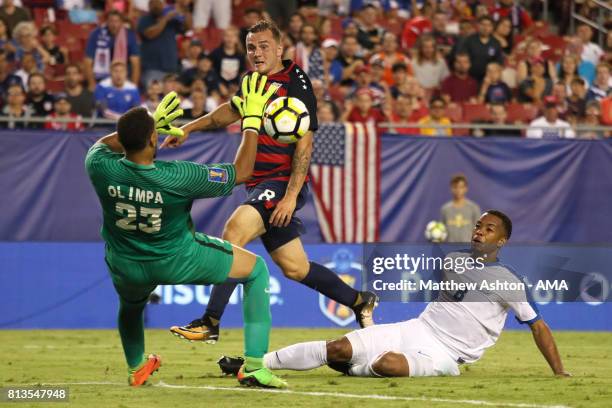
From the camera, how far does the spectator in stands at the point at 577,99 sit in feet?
61.6

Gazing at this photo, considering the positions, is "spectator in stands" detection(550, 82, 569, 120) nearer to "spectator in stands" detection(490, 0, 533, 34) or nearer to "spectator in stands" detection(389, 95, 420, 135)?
"spectator in stands" detection(389, 95, 420, 135)

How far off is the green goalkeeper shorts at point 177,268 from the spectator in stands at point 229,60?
32.6ft

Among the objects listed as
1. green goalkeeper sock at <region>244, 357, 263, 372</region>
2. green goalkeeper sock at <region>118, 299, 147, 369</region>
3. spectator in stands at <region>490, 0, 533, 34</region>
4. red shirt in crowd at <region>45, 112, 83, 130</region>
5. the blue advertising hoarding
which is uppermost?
spectator in stands at <region>490, 0, 533, 34</region>

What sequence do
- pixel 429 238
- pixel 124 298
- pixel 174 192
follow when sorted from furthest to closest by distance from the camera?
pixel 429 238, pixel 124 298, pixel 174 192

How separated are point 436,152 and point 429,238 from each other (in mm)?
1178

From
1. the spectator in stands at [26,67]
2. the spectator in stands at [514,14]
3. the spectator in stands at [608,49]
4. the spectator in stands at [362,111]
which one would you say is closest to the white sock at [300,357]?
the spectator in stands at [362,111]

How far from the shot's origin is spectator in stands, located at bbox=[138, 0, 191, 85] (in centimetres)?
1886

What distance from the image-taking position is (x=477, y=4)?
22125mm

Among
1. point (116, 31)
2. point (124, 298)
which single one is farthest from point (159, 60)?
point (124, 298)

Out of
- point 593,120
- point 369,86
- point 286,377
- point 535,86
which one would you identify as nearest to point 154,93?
point 369,86

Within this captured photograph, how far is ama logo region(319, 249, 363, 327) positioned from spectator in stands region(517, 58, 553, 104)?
478 cm

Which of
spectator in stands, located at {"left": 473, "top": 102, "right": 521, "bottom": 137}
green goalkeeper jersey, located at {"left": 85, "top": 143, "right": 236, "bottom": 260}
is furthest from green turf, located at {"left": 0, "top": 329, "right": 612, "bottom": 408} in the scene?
spectator in stands, located at {"left": 473, "top": 102, "right": 521, "bottom": 137}

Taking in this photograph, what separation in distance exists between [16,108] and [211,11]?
4.75 metres

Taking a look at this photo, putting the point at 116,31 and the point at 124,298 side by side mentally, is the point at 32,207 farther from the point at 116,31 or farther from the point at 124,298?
the point at 124,298
